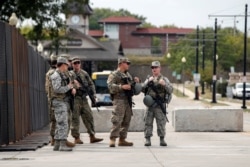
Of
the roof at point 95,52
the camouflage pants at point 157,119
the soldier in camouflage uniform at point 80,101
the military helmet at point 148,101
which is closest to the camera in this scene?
the military helmet at point 148,101

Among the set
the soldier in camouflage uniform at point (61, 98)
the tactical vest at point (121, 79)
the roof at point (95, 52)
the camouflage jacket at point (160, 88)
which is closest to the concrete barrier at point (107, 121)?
the camouflage jacket at point (160, 88)

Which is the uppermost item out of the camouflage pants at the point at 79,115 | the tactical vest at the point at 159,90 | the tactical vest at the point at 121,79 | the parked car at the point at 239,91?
the tactical vest at the point at 121,79

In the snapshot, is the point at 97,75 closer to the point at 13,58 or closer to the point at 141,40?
the point at 13,58

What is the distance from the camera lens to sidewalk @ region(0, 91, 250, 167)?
13.0m

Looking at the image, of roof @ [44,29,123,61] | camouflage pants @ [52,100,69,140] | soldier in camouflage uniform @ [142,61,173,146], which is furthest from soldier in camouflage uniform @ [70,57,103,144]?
roof @ [44,29,123,61]

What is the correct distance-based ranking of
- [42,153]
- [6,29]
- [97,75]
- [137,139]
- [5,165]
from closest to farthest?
[5,165] < [42,153] < [6,29] < [137,139] < [97,75]

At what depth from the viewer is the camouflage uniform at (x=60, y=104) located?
15.5 m

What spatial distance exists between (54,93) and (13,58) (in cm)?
238

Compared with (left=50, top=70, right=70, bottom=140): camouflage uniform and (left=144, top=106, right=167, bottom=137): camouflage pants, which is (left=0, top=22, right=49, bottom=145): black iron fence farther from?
(left=144, top=106, right=167, bottom=137): camouflage pants

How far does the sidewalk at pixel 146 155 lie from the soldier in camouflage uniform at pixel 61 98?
366mm

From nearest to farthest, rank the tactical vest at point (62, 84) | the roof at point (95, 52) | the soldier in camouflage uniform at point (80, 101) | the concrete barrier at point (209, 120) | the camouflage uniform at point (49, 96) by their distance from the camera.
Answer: the tactical vest at point (62, 84)
the camouflage uniform at point (49, 96)
the soldier in camouflage uniform at point (80, 101)
the concrete barrier at point (209, 120)
the roof at point (95, 52)

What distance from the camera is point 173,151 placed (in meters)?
15.6

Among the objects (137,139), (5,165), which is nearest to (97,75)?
(137,139)

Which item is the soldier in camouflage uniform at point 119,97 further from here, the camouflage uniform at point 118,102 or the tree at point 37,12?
the tree at point 37,12
